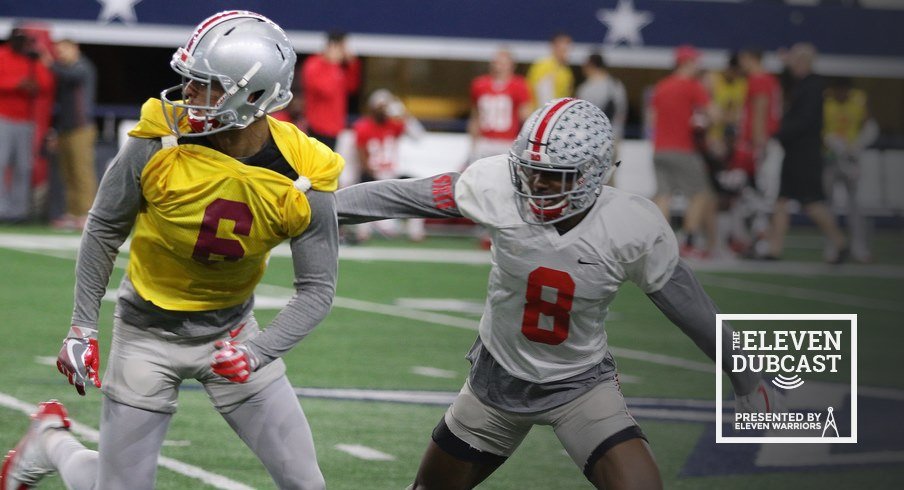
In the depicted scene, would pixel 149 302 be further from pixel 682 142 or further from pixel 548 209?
pixel 682 142

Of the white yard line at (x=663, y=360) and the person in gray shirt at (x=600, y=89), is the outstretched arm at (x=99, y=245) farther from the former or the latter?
the person in gray shirt at (x=600, y=89)

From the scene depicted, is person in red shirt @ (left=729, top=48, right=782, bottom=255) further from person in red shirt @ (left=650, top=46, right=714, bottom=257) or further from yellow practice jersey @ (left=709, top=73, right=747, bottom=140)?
person in red shirt @ (left=650, top=46, right=714, bottom=257)

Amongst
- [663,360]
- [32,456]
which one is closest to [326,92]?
[663,360]

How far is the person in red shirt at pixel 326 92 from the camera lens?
14516 mm

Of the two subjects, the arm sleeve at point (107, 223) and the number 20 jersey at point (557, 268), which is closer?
the arm sleeve at point (107, 223)

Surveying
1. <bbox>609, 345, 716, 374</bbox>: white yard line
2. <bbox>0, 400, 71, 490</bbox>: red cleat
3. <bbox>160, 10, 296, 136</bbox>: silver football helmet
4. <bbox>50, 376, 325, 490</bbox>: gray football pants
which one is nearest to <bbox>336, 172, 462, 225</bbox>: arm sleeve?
<bbox>160, 10, 296, 136</bbox>: silver football helmet

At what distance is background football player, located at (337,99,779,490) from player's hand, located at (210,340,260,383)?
0.68 m

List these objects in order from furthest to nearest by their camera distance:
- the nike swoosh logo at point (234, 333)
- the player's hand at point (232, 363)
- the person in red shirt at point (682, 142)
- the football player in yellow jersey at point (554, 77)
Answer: the football player in yellow jersey at point (554, 77)
the person in red shirt at point (682, 142)
the nike swoosh logo at point (234, 333)
the player's hand at point (232, 363)

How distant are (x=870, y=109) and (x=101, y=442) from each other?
2177 cm

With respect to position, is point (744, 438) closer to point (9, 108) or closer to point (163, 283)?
point (163, 283)

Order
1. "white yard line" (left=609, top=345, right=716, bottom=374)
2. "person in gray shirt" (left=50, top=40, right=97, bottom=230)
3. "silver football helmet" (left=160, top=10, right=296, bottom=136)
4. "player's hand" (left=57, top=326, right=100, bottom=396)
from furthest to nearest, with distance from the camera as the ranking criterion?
"person in gray shirt" (left=50, top=40, right=97, bottom=230) < "white yard line" (left=609, top=345, right=716, bottom=374) < "player's hand" (left=57, top=326, right=100, bottom=396) < "silver football helmet" (left=160, top=10, right=296, bottom=136)

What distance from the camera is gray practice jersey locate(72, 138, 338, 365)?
4.04 meters

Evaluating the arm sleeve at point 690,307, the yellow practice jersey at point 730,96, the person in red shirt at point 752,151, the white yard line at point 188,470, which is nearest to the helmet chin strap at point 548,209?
the arm sleeve at point 690,307

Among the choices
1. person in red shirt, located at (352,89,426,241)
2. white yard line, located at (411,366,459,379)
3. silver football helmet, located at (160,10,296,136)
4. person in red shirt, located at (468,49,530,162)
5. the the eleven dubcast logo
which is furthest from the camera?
person in red shirt, located at (352,89,426,241)
